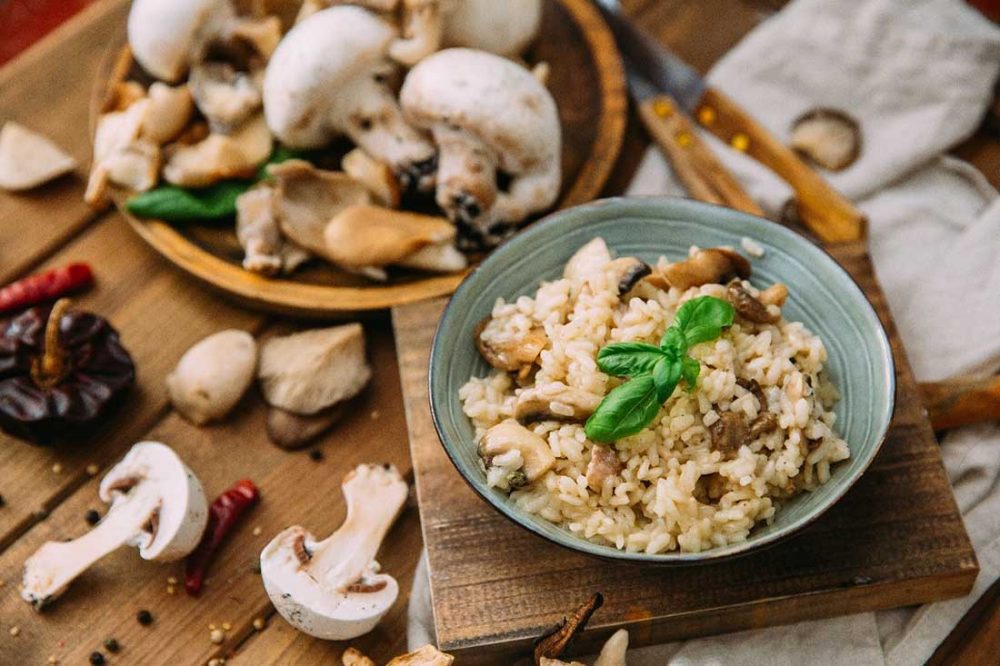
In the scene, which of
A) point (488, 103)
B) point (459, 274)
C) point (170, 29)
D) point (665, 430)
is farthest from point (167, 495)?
point (170, 29)

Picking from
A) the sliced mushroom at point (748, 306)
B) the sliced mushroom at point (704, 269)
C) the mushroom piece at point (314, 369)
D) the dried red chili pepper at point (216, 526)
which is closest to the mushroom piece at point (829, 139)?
the sliced mushroom at point (704, 269)

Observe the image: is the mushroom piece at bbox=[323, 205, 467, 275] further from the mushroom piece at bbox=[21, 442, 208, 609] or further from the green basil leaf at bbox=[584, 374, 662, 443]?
the green basil leaf at bbox=[584, 374, 662, 443]

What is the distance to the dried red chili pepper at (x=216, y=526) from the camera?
261 centimetres

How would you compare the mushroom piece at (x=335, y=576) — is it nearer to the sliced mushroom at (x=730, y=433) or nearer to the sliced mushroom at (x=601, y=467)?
the sliced mushroom at (x=601, y=467)

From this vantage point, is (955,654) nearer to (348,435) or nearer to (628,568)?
(628,568)

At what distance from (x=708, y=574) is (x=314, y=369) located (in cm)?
119

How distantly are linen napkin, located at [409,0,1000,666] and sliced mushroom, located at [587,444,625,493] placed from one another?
0.54 meters

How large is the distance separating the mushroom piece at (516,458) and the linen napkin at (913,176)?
1.67 feet

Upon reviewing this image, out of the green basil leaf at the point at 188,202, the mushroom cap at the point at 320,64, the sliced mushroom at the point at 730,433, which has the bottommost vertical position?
the sliced mushroom at the point at 730,433

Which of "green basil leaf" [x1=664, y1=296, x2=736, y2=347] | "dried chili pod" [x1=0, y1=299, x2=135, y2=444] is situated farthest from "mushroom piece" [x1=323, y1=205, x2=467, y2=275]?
"green basil leaf" [x1=664, y1=296, x2=736, y2=347]

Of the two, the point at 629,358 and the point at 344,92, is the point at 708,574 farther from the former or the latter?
the point at 344,92

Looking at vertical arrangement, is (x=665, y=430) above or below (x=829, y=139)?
above

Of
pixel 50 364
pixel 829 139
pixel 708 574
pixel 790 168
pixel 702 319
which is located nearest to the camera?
pixel 702 319

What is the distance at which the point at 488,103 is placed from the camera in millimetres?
2863
